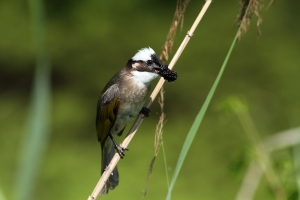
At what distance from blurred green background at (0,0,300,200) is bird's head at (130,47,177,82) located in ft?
3.78

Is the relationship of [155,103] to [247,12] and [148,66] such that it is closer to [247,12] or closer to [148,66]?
[148,66]

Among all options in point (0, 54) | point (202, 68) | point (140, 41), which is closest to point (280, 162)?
point (202, 68)

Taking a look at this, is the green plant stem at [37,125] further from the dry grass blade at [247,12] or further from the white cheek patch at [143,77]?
the white cheek patch at [143,77]

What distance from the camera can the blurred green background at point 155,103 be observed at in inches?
129

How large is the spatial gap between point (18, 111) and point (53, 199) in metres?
0.73

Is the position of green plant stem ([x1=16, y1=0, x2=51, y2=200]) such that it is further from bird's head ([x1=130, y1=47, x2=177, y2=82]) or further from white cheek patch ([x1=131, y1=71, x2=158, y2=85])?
white cheek patch ([x1=131, y1=71, x2=158, y2=85])

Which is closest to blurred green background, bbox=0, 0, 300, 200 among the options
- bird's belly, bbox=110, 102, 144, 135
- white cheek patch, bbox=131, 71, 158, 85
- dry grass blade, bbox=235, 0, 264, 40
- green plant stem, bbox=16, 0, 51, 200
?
bird's belly, bbox=110, 102, 144, 135

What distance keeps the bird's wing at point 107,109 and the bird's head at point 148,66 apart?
0.11 meters

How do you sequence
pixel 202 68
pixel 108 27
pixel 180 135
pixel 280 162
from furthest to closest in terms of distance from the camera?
pixel 108 27 → pixel 202 68 → pixel 180 135 → pixel 280 162

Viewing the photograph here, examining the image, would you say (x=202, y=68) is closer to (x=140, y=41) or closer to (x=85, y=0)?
(x=140, y=41)

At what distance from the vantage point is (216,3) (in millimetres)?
4027

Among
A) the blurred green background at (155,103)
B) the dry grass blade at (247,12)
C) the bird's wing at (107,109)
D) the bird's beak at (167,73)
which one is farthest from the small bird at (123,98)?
the blurred green background at (155,103)

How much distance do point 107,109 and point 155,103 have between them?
1461mm

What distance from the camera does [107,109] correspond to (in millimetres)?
2160
